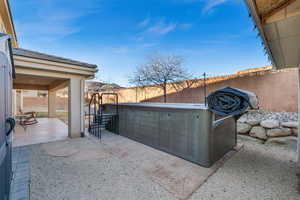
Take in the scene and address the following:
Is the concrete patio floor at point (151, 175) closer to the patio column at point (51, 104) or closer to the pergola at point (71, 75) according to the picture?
the pergola at point (71, 75)

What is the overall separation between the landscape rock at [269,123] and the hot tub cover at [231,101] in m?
3.22

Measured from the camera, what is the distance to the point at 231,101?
8.63ft

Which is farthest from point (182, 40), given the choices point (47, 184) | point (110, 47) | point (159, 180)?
point (47, 184)

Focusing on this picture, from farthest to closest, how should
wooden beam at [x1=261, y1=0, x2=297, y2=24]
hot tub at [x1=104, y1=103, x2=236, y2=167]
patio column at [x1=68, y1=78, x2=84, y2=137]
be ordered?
patio column at [x1=68, y1=78, x2=84, y2=137]
hot tub at [x1=104, y1=103, x2=236, y2=167]
wooden beam at [x1=261, y1=0, x2=297, y2=24]

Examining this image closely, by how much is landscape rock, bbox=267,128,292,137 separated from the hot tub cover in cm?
332

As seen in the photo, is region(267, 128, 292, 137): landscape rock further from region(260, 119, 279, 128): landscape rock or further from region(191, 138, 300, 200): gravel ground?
region(191, 138, 300, 200): gravel ground

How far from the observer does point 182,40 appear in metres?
8.70

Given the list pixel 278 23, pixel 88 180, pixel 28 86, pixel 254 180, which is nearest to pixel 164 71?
pixel 278 23

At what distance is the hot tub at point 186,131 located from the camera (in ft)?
10.2

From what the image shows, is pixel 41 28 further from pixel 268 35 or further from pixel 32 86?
pixel 268 35

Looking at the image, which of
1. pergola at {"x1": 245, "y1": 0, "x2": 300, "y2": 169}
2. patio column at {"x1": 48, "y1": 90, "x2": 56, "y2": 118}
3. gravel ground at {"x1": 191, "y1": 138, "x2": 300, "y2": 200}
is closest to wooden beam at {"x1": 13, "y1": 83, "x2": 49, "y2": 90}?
patio column at {"x1": 48, "y1": 90, "x2": 56, "y2": 118}

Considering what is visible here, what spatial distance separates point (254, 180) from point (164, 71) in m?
7.19

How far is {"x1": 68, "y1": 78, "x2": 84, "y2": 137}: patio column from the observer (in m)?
5.14

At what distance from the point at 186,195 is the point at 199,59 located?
846 cm
